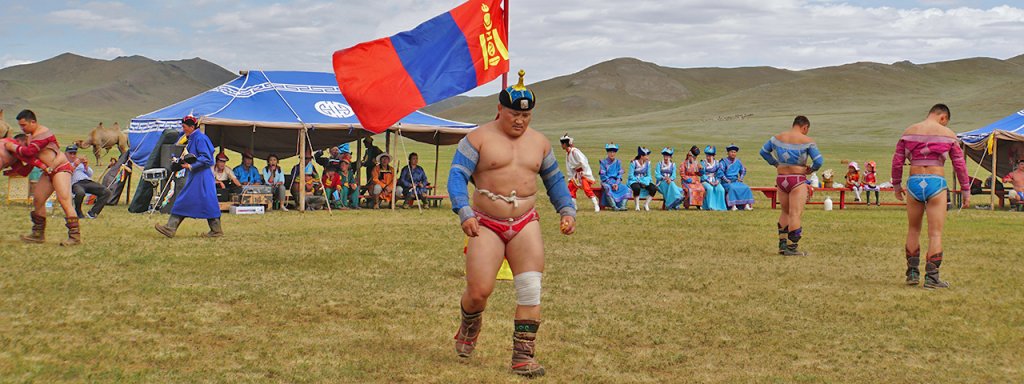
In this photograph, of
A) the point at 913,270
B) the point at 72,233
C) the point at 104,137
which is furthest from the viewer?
the point at 104,137

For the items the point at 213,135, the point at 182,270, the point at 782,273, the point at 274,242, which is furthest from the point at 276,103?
the point at 782,273

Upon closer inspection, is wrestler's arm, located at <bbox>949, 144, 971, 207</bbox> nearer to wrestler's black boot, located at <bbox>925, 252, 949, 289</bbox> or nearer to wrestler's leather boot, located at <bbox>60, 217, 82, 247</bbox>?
wrestler's black boot, located at <bbox>925, 252, 949, 289</bbox>

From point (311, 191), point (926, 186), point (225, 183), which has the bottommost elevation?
point (311, 191)

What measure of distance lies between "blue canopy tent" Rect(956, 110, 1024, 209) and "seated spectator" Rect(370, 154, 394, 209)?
12647 mm

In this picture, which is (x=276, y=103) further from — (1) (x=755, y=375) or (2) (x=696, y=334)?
(1) (x=755, y=375)

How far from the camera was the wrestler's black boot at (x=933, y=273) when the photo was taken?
Result: 38.1 feet

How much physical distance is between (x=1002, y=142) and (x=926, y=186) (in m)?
18.5

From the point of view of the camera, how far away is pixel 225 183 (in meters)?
22.2

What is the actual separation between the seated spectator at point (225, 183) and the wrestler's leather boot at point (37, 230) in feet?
23.8

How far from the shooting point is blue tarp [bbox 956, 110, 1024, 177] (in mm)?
24734

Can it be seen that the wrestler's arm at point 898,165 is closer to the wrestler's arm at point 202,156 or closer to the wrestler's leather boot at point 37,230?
the wrestler's arm at point 202,156

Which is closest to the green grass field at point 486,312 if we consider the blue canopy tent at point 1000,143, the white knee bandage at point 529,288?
the white knee bandage at point 529,288

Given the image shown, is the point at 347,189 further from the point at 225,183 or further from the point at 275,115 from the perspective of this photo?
the point at 225,183

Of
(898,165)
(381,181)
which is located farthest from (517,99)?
(381,181)
